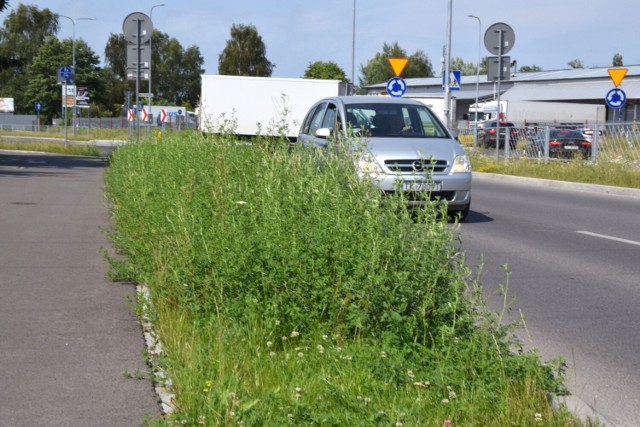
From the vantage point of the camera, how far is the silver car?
13.6 m

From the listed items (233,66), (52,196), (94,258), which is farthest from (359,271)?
(233,66)

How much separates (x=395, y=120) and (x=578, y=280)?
20.9 feet

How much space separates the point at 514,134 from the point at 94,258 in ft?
67.0

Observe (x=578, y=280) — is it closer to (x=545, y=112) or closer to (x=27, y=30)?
(x=545, y=112)

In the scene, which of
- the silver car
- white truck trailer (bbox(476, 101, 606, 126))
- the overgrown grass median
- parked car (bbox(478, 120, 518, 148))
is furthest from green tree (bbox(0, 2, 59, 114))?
the overgrown grass median

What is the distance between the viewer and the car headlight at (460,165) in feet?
45.8

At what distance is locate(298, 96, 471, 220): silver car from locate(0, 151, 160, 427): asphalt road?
384 cm

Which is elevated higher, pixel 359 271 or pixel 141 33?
pixel 141 33

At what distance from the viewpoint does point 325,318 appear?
6.03 m

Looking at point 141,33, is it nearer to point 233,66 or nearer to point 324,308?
point 324,308

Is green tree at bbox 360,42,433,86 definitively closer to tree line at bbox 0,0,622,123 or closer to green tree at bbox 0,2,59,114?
tree line at bbox 0,0,622,123

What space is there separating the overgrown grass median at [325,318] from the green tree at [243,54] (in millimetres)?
102483

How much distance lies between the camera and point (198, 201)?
786 cm

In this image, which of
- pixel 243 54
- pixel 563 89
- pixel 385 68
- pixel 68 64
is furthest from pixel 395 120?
pixel 385 68
